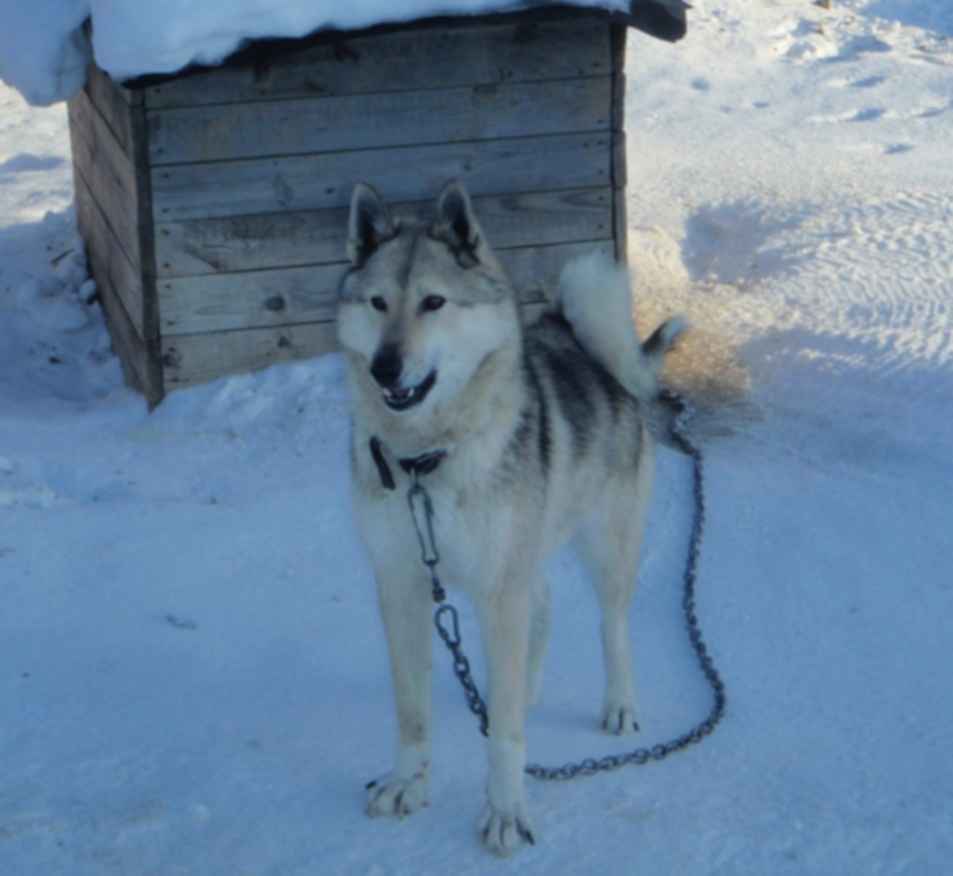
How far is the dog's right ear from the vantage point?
Result: 3260 millimetres

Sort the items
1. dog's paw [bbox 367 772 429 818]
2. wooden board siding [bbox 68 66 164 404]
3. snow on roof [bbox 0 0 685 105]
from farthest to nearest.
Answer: wooden board siding [bbox 68 66 164 404], snow on roof [bbox 0 0 685 105], dog's paw [bbox 367 772 429 818]

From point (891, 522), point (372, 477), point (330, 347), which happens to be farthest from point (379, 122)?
point (372, 477)

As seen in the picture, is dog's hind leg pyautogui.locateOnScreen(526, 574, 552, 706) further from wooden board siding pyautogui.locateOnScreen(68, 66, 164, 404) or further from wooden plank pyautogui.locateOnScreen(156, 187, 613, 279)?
wooden board siding pyautogui.locateOnScreen(68, 66, 164, 404)

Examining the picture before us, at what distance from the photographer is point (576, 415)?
363cm

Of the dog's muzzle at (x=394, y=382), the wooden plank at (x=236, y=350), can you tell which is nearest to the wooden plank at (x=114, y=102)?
the wooden plank at (x=236, y=350)

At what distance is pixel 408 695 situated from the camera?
336cm

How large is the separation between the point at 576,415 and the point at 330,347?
8.34 feet

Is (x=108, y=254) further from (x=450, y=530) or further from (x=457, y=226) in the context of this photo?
(x=450, y=530)

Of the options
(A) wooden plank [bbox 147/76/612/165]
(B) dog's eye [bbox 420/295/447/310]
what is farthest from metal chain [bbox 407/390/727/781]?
(A) wooden plank [bbox 147/76/612/165]

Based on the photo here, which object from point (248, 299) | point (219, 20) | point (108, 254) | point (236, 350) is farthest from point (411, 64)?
point (108, 254)

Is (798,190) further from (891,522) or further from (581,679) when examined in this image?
(581,679)

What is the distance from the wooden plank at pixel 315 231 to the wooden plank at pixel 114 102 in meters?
0.40

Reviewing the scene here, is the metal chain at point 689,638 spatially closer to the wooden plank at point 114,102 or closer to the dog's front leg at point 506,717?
the dog's front leg at point 506,717

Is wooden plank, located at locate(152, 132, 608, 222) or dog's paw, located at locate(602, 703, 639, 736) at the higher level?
wooden plank, located at locate(152, 132, 608, 222)
